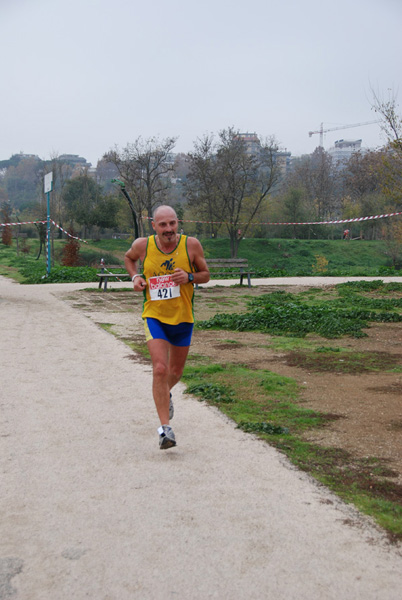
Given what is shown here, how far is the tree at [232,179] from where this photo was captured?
171 ft

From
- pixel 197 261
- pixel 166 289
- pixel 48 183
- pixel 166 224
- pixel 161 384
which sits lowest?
pixel 161 384

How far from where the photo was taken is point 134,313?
1488 centimetres

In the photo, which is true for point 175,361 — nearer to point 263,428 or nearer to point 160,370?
point 160,370

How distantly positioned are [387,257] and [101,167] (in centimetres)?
7428

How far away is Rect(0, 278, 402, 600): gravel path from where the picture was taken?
302 cm

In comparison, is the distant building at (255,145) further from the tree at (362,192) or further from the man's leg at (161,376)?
the man's leg at (161,376)

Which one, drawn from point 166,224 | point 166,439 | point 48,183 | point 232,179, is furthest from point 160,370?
point 232,179

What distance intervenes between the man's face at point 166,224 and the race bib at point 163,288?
32 cm

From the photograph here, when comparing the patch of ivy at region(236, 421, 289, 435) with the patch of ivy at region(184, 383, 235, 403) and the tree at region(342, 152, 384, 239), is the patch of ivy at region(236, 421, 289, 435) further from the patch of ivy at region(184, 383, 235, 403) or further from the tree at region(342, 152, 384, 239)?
the tree at region(342, 152, 384, 239)

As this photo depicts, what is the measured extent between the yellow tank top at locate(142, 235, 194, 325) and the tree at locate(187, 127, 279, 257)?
153 feet

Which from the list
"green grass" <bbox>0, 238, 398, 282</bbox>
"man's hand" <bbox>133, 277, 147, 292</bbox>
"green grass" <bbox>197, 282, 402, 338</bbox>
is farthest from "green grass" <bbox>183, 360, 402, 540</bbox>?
"green grass" <bbox>0, 238, 398, 282</bbox>

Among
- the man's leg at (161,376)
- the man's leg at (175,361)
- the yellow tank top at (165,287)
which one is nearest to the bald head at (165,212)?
the yellow tank top at (165,287)

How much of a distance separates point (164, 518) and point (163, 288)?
2033 mm

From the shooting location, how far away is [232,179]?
5234 cm
